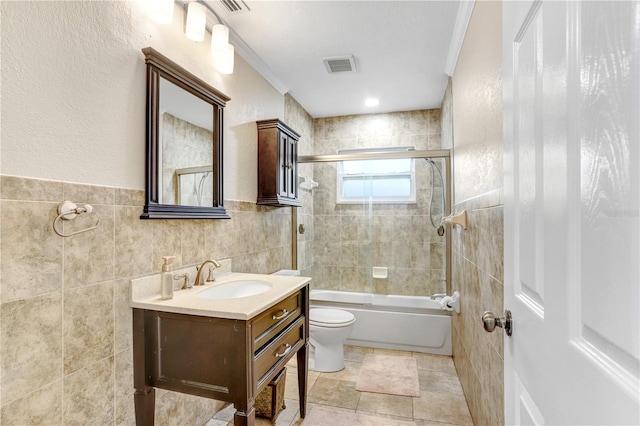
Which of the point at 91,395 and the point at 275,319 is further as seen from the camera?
the point at 275,319

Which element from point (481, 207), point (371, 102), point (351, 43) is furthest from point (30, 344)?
point (371, 102)

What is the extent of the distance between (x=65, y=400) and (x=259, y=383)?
70cm

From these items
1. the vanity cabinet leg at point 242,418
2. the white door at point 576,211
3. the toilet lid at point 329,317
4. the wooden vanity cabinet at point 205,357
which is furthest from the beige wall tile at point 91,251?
the toilet lid at point 329,317

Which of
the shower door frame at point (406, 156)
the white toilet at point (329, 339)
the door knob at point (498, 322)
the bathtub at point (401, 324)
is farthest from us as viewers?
the shower door frame at point (406, 156)

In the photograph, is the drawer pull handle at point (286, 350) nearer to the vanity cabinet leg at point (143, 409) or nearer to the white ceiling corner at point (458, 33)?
the vanity cabinet leg at point (143, 409)

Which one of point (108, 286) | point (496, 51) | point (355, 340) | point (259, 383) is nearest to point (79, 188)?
point (108, 286)

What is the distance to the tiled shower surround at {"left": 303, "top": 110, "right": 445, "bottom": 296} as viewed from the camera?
324 cm

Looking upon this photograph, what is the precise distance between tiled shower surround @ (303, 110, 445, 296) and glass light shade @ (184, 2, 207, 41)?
200 centimetres

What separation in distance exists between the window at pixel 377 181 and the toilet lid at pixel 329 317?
4.09ft

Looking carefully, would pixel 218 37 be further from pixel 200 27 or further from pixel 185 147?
pixel 185 147

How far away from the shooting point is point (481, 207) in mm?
1648

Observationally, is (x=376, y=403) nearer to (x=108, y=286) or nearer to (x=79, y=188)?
(x=108, y=286)

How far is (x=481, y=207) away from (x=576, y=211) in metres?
1.22

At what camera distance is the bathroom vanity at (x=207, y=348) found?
128cm
